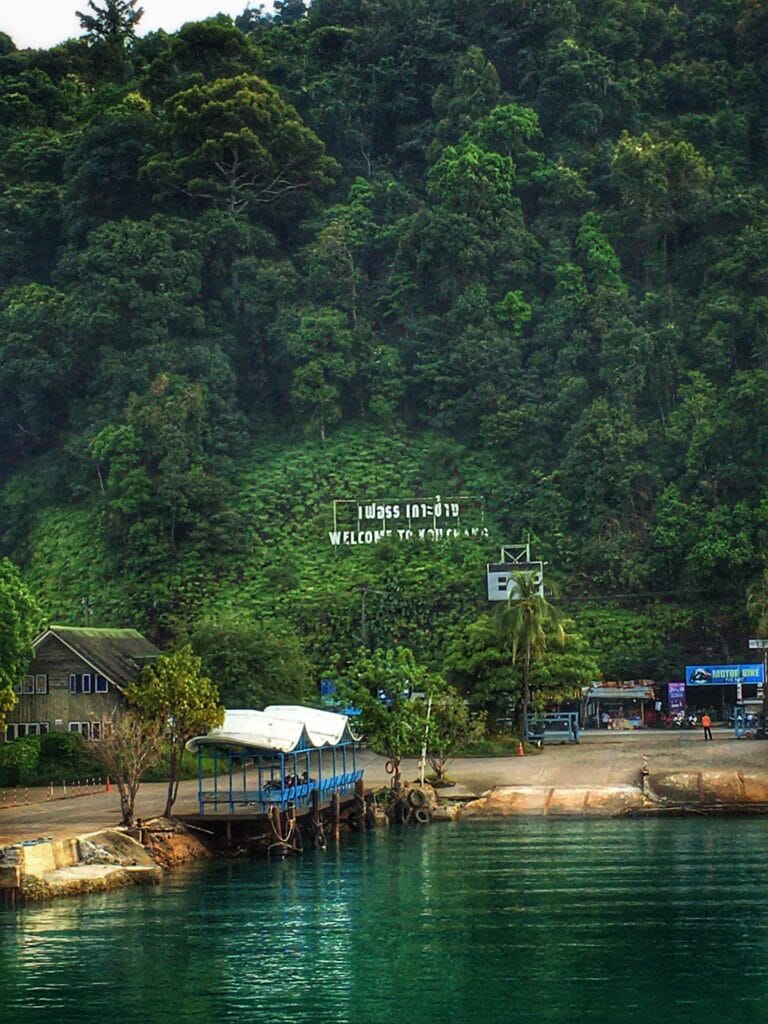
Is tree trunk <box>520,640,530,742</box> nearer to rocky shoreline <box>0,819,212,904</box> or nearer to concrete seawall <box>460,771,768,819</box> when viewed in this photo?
concrete seawall <box>460,771,768,819</box>

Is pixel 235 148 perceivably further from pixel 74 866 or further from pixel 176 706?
pixel 74 866

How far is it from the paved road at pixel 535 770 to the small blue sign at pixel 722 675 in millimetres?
8669

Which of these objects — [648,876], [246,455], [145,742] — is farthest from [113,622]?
[648,876]

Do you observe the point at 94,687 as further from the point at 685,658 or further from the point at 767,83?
the point at 767,83

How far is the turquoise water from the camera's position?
3816 cm

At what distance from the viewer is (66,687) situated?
90.6m

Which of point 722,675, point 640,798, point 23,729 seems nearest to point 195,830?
point 640,798

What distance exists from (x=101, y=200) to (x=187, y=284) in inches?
564

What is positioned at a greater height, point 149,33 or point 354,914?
point 149,33

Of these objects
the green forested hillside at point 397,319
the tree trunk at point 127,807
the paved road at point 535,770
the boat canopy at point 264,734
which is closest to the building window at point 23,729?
the paved road at point 535,770

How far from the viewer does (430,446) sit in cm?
13025

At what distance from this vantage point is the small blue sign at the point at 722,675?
109500 mm

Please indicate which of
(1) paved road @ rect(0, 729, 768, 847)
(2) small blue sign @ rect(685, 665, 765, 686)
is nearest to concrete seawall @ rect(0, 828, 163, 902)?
(1) paved road @ rect(0, 729, 768, 847)

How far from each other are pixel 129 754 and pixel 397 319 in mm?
82489
